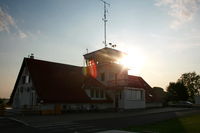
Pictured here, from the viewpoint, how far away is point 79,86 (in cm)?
3688

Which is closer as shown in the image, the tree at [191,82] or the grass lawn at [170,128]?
the grass lawn at [170,128]

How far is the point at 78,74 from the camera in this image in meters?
39.8

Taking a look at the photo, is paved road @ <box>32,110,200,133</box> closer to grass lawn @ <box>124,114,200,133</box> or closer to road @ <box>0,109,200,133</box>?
road @ <box>0,109,200,133</box>

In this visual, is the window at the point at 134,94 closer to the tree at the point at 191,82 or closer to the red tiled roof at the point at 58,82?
the red tiled roof at the point at 58,82

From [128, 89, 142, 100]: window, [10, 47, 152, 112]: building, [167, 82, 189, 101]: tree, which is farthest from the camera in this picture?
[167, 82, 189, 101]: tree

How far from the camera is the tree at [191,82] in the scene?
4105 inches

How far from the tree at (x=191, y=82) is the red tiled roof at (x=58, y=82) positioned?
74984 mm

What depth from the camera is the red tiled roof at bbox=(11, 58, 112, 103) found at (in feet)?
104

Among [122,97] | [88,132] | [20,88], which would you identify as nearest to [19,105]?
[20,88]

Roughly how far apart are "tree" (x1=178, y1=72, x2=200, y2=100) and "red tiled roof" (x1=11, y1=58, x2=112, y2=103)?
75.0 m

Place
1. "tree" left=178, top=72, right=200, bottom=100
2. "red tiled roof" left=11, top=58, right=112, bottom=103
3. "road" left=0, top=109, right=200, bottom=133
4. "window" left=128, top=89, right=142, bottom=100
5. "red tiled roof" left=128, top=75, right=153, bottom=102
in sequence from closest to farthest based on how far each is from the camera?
1. "road" left=0, top=109, right=200, bottom=133
2. "red tiled roof" left=11, top=58, right=112, bottom=103
3. "window" left=128, top=89, right=142, bottom=100
4. "red tiled roof" left=128, top=75, right=153, bottom=102
5. "tree" left=178, top=72, right=200, bottom=100

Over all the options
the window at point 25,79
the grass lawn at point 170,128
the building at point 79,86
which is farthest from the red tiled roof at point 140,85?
the grass lawn at point 170,128

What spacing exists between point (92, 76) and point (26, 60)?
11893 millimetres

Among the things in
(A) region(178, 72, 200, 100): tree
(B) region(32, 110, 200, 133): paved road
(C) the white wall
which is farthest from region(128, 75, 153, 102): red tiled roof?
(A) region(178, 72, 200, 100): tree
